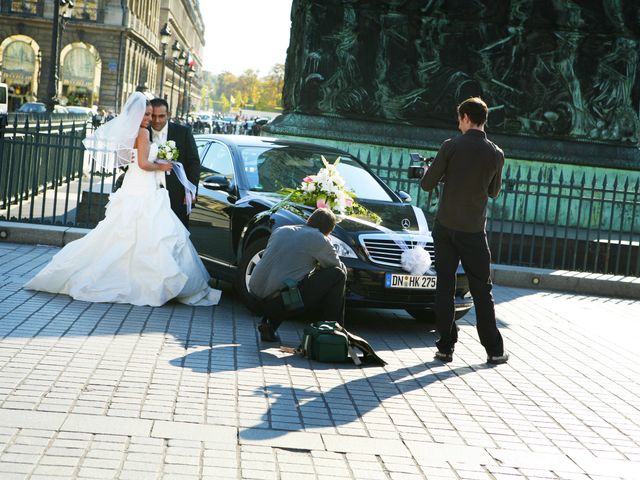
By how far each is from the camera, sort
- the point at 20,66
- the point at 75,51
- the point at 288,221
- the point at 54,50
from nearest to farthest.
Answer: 1. the point at 288,221
2. the point at 54,50
3. the point at 20,66
4. the point at 75,51

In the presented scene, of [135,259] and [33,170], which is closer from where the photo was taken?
[135,259]

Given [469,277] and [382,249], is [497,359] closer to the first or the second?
[469,277]

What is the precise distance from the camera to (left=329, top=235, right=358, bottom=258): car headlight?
378 inches

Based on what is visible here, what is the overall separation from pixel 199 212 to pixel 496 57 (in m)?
10.3

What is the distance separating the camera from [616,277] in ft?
48.3

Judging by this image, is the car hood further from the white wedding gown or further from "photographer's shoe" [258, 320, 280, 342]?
"photographer's shoe" [258, 320, 280, 342]

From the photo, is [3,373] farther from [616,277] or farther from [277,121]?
[277,121]

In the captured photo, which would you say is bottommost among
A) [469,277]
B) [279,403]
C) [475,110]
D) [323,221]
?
[279,403]

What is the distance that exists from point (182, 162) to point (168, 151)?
1.18 ft

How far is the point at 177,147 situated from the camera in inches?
436

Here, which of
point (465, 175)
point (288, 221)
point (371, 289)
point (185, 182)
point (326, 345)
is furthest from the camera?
point (185, 182)

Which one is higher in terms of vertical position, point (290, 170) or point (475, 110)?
point (475, 110)

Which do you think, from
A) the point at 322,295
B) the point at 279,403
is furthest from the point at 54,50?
the point at 279,403

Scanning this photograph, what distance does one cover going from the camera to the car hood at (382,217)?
9.89 m
